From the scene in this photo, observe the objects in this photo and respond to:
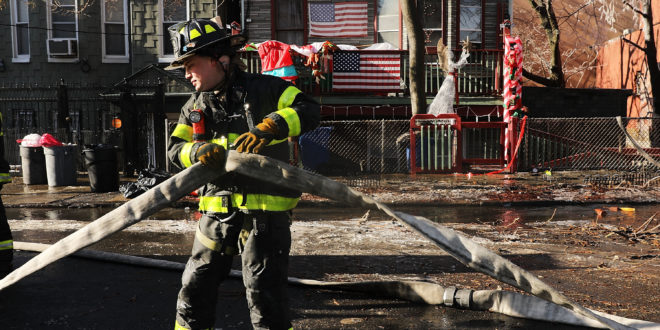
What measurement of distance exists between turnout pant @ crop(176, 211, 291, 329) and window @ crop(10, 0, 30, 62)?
1950cm

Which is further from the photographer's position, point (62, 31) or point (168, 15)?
point (62, 31)

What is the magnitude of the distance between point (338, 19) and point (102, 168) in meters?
10.2

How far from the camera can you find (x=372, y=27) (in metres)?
19.5

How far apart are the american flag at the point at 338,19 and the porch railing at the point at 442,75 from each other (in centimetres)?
249

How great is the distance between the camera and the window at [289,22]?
1989 centimetres

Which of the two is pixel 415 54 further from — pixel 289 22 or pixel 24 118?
pixel 24 118

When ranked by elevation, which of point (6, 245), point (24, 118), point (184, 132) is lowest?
point (6, 245)

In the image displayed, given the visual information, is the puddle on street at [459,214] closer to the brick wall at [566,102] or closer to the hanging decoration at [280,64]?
the hanging decoration at [280,64]

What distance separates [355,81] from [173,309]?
43.3 feet

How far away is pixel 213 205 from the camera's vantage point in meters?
3.28

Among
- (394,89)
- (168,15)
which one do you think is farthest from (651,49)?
(168,15)

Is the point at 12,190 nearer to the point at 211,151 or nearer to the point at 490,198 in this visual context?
the point at 490,198

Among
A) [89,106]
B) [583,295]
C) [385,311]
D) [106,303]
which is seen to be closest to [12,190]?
[89,106]

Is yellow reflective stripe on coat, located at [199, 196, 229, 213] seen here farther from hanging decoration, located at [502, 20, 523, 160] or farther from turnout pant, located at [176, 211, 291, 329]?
hanging decoration, located at [502, 20, 523, 160]
